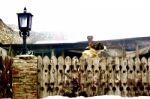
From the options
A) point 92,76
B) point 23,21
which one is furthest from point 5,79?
point 92,76

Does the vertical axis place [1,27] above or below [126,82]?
above

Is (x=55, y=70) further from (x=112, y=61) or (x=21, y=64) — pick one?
(x=112, y=61)

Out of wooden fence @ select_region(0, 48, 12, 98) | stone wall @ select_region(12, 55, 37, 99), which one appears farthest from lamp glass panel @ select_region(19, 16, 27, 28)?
wooden fence @ select_region(0, 48, 12, 98)

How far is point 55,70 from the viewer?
1059 cm

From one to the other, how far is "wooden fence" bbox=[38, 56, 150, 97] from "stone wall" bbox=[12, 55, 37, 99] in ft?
0.94

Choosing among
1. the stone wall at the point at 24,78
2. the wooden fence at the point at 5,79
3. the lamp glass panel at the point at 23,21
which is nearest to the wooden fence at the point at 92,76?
the stone wall at the point at 24,78

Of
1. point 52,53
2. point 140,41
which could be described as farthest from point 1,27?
point 140,41

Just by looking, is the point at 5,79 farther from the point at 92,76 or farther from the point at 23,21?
the point at 92,76

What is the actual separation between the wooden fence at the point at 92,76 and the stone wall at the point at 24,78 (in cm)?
29

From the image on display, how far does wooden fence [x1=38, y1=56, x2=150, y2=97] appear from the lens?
34.7 feet

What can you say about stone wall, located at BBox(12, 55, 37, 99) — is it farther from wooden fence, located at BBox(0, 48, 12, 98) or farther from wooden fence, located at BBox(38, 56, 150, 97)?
wooden fence, located at BBox(0, 48, 12, 98)

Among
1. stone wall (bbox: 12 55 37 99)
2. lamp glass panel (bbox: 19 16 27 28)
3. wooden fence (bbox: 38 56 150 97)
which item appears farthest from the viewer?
lamp glass panel (bbox: 19 16 27 28)

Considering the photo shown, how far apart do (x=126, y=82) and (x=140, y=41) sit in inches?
462

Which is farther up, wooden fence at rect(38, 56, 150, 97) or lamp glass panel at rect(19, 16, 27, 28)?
lamp glass panel at rect(19, 16, 27, 28)
